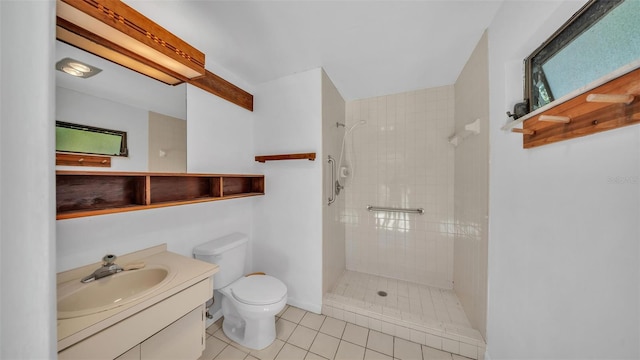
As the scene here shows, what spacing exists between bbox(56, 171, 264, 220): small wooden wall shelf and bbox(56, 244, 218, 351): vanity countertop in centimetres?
36

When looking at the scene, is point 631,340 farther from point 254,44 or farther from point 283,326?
point 254,44

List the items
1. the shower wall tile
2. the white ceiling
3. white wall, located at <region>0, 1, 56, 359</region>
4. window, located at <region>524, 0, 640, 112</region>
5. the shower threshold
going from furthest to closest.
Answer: the shower wall tile
the shower threshold
the white ceiling
window, located at <region>524, 0, 640, 112</region>
white wall, located at <region>0, 1, 56, 359</region>

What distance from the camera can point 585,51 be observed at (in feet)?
2.69

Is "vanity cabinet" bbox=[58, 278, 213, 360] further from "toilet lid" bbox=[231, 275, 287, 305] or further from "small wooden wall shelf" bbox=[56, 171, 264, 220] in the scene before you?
"small wooden wall shelf" bbox=[56, 171, 264, 220]

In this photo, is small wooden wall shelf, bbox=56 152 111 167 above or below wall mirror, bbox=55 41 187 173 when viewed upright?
below

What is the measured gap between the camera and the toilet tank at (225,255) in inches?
61.8

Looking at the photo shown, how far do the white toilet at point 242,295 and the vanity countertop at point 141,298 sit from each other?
27cm

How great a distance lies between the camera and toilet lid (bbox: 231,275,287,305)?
1.44 metres

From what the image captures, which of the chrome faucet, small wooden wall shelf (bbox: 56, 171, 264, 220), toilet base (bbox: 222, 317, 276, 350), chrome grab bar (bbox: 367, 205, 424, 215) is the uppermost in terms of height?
small wooden wall shelf (bbox: 56, 171, 264, 220)

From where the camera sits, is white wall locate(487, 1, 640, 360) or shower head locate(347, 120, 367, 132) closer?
white wall locate(487, 1, 640, 360)

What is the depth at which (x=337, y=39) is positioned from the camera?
1.49m

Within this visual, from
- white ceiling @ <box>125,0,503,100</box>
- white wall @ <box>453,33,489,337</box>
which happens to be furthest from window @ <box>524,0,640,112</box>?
white ceiling @ <box>125,0,503,100</box>

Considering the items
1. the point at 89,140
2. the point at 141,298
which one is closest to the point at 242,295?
the point at 141,298

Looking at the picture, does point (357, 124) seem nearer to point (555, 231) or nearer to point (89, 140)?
point (555, 231)
